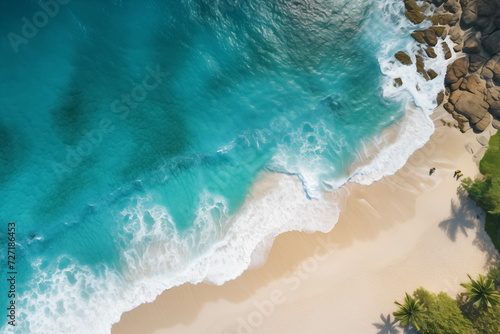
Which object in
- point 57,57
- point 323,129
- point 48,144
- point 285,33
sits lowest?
point 323,129

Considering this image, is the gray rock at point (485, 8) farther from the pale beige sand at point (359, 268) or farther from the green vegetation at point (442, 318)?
the green vegetation at point (442, 318)

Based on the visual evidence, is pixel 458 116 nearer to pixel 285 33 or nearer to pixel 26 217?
pixel 285 33

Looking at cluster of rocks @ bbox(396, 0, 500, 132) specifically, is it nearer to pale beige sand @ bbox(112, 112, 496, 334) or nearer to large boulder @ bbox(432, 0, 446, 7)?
large boulder @ bbox(432, 0, 446, 7)

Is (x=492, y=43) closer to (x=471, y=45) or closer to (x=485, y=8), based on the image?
(x=471, y=45)

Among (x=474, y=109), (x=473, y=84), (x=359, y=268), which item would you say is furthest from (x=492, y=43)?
(x=359, y=268)

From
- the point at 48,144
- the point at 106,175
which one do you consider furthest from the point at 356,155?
the point at 48,144

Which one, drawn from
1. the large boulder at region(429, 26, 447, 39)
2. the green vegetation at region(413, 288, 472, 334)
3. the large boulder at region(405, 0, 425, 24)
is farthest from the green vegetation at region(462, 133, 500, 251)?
the large boulder at region(405, 0, 425, 24)
